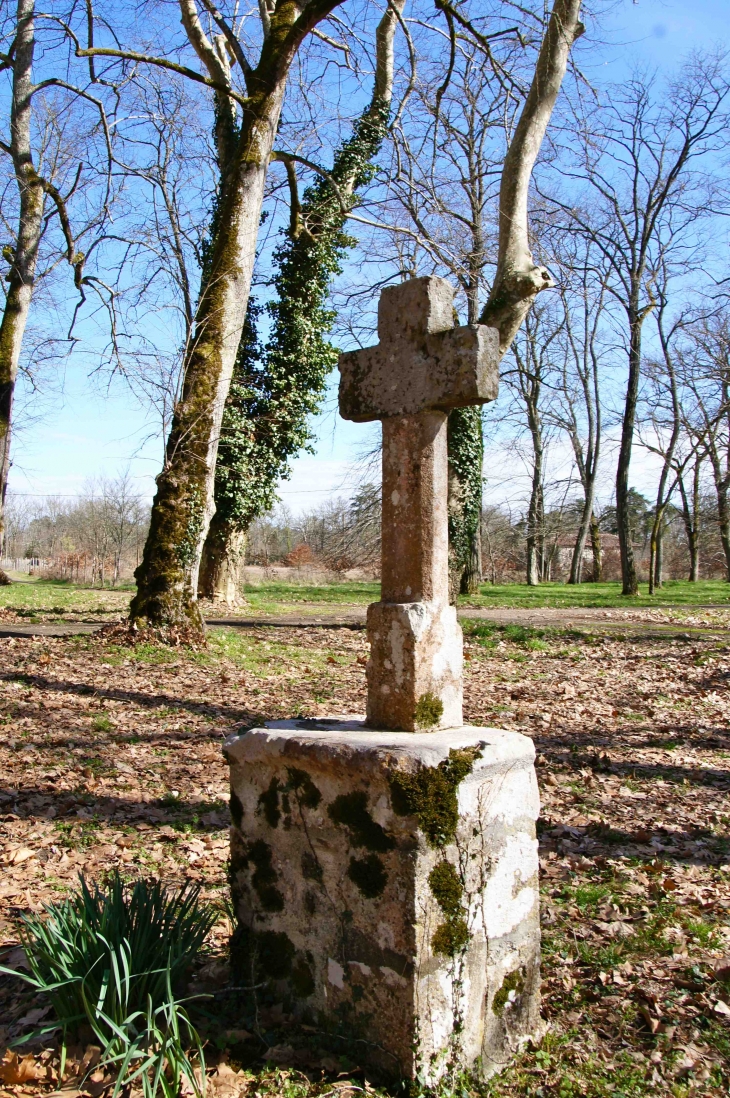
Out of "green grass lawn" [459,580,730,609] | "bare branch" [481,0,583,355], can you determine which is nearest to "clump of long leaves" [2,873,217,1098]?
"bare branch" [481,0,583,355]

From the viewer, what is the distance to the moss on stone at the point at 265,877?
3096mm

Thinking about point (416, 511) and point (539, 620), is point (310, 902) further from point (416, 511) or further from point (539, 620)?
point (539, 620)

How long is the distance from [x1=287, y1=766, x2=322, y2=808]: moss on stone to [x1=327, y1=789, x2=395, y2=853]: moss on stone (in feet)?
0.31

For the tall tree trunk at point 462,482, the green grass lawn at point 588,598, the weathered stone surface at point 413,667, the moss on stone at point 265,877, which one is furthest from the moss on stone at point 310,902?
the green grass lawn at point 588,598

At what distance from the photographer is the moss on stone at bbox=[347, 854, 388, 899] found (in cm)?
275

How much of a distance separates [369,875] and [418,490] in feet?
4.96

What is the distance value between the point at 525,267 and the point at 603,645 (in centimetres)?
543

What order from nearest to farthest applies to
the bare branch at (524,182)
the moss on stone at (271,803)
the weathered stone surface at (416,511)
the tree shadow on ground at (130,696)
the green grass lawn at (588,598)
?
1. the moss on stone at (271,803)
2. the weathered stone surface at (416,511)
3. the tree shadow on ground at (130,696)
4. the bare branch at (524,182)
5. the green grass lawn at (588,598)

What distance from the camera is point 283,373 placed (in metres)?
16.0

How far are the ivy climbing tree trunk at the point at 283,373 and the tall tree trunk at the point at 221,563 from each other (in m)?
0.02

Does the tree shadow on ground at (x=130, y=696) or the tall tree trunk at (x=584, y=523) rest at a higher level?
the tall tree trunk at (x=584, y=523)

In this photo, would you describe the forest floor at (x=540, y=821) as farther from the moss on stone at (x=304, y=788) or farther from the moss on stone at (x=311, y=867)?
the moss on stone at (x=304, y=788)

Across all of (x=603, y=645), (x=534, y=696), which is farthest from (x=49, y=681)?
(x=603, y=645)

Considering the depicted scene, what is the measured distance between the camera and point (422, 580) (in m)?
3.30
